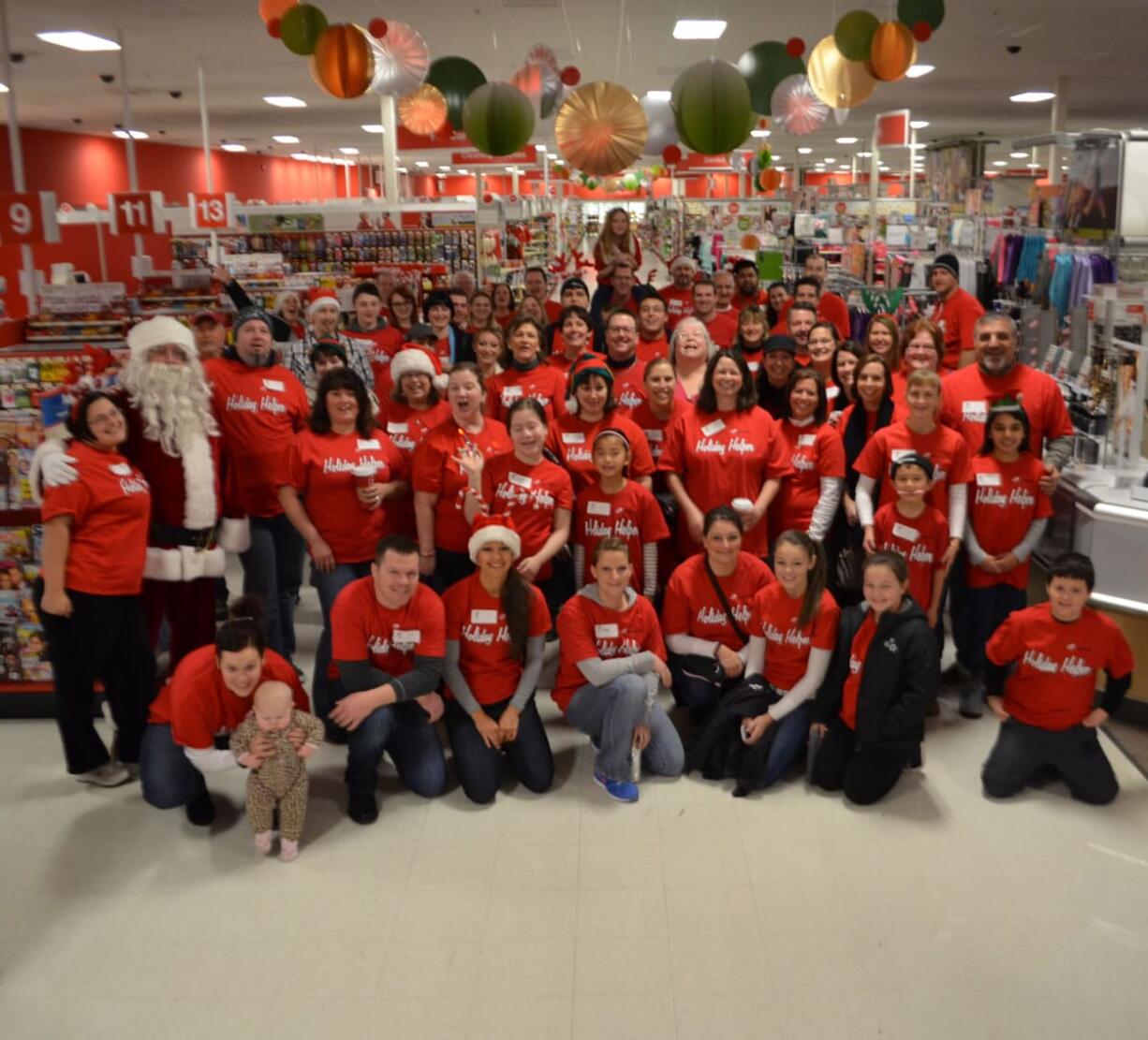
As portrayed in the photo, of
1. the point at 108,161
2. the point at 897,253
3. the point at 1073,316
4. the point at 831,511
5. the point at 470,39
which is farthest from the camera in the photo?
the point at 108,161

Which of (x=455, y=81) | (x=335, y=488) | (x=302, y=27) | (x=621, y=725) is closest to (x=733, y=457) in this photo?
(x=621, y=725)

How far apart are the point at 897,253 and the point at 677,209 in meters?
7.50

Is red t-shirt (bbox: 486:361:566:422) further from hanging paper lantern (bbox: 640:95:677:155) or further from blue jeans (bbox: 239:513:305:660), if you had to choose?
hanging paper lantern (bbox: 640:95:677:155)

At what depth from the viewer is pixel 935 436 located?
4.55 meters

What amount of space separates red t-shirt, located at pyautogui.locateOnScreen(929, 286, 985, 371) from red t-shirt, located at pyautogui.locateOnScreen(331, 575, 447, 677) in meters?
4.41

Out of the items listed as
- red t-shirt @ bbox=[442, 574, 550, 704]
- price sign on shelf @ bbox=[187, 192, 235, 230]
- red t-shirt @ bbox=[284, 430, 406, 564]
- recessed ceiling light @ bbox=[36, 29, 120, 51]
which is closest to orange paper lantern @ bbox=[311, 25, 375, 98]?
red t-shirt @ bbox=[284, 430, 406, 564]

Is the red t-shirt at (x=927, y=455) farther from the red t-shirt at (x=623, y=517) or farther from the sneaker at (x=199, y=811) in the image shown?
the sneaker at (x=199, y=811)

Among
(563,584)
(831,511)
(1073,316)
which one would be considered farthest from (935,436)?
(1073,316)

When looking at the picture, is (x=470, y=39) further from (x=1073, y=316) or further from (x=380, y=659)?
(x=380, y=659)

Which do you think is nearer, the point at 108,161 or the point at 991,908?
the point at 991,908

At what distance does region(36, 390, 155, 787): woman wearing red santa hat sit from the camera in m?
3.88

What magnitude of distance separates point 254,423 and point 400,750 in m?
1.63

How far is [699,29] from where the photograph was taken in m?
9.85

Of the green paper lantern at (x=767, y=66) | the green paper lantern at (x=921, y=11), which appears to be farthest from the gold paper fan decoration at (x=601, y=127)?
the green paper lantern at (x=921, y=11)
